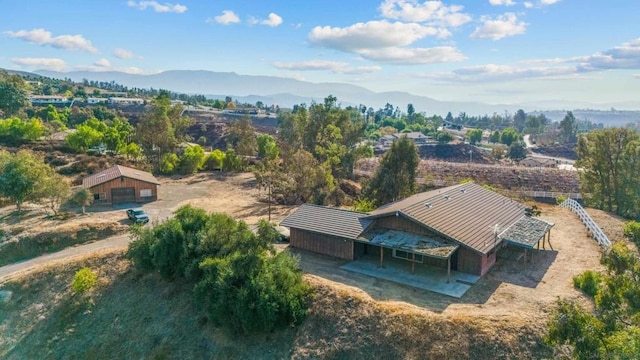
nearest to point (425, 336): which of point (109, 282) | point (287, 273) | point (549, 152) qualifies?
point (287, 273)

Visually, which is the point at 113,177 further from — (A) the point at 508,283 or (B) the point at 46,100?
(B) the point at 46,100

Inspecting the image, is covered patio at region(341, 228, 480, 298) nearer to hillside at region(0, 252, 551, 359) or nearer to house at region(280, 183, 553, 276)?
house at region(280, 183, 553, 276)

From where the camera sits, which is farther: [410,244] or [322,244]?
[322,244]

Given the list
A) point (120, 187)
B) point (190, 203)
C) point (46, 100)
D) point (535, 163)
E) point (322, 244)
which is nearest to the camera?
point (322, 244)

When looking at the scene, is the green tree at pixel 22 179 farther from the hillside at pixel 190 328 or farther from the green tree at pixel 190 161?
the green tree at pixel 190 161

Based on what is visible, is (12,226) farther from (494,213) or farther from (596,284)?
(596,284)

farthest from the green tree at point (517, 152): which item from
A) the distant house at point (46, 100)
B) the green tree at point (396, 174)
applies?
the distant house at point (46, 100)

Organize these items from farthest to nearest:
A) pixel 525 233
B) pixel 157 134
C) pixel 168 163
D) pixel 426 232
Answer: pixel 168 163 → pixel 157 134 → pixel 525 233 → pixel 426 232

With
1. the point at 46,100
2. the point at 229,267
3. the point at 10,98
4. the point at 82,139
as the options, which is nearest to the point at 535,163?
the point at 82,139
